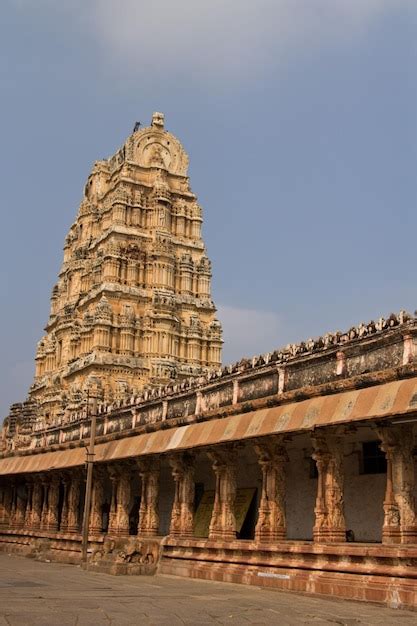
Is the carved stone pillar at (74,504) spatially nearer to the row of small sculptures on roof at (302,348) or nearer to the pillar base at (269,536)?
the row of small sculptures on roof at (302,348)

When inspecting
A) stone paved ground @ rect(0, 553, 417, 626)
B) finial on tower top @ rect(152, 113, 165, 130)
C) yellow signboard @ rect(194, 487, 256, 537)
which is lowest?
stone paved ground @ rect(0, 553, 417, 626)

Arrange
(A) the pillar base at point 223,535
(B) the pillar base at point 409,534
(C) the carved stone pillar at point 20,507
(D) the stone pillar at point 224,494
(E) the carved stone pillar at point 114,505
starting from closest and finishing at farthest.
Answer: (B) the pillar base at point 409,534
(A) the pillar base at point 223,535
(D) the stone pillar at point 224,494
(E) the carved stone pillar at point 114,505
(C) the carved stone pillar at point 20,507

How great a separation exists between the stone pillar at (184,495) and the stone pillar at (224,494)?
78.3 inches

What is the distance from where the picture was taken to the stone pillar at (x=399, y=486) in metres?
16.5

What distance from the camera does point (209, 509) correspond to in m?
28.0

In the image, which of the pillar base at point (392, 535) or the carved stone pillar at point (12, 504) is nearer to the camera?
the pillar base at point (392, 535)

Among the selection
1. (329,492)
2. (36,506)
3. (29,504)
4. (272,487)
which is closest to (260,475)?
(272,487)

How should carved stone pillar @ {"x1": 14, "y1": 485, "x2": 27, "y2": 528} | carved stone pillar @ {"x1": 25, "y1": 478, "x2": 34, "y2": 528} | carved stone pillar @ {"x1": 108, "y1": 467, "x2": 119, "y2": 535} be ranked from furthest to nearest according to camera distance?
1. carved stone pillar @ {"x1": 14, "y1": 485, "x2": 27, "y2": 528}
2. carved stone pillar @ {"x1": 25, "y1": 478, "x2": 34, "y2": 528}
3. carved stone pillar @ {"x1": 108, "y1": 467, "x2": 119, "y2": 535}

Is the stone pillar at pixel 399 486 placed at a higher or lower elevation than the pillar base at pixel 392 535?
higher

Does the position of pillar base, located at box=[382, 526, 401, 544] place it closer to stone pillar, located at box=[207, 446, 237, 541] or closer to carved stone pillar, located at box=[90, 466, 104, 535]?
stone pillar, located at box=[207, 446, 237, 541]

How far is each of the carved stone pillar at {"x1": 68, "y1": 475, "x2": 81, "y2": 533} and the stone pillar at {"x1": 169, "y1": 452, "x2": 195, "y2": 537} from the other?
36.2ft

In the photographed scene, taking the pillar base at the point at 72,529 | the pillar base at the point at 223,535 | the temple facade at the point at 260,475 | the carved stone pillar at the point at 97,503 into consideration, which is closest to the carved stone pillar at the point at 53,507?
the temple facade at the point at 260,475

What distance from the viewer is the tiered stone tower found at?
182 ft

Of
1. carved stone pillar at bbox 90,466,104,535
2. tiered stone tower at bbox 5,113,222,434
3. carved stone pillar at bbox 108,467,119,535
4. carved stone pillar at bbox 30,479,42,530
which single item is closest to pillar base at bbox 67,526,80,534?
carved stone pillar at bbox 90,466,104,535
